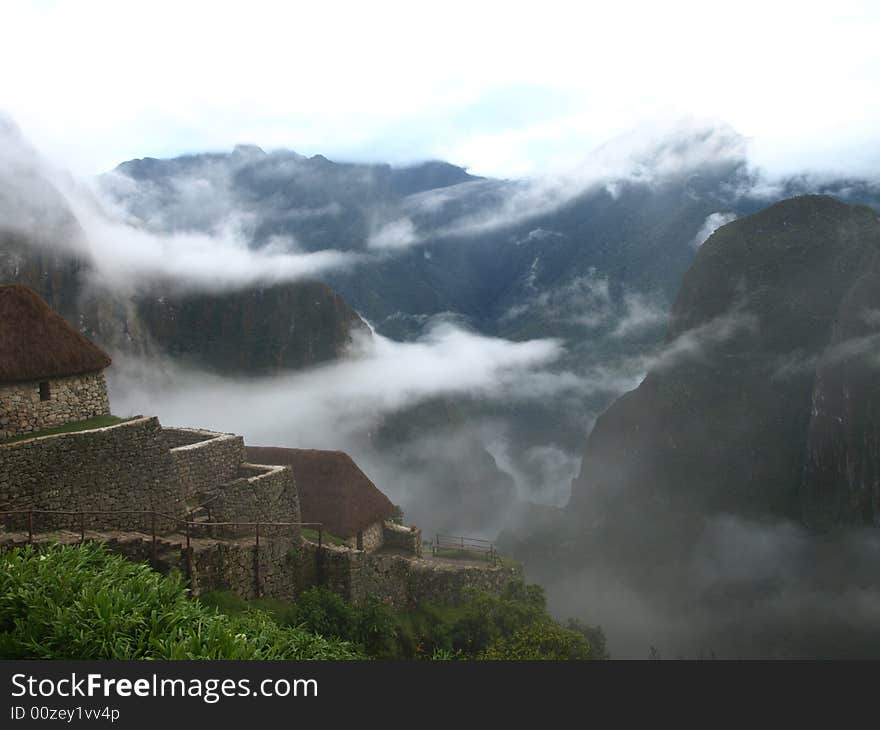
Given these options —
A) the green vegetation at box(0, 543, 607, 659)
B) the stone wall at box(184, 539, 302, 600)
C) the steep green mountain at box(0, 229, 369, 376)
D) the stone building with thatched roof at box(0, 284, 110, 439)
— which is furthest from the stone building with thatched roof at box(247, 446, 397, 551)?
the steep green mountain at box(0, 229, 369, 376)

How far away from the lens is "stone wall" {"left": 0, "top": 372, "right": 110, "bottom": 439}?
43.7 ft

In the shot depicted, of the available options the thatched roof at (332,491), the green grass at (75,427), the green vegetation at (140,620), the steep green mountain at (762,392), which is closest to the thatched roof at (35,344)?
the green grass at (75,427)

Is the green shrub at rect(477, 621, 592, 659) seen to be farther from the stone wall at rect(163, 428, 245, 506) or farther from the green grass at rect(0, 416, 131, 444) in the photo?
the green grass at rect(0, 416, 131, 444)

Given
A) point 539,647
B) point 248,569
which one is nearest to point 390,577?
point 248,569

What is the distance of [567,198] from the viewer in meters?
189

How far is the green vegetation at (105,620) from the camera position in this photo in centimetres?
786

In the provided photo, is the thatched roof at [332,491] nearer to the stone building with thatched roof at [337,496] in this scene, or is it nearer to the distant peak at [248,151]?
the stone building with thatched roof at [337,496]

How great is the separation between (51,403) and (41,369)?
728mm

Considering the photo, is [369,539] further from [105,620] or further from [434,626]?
[105,620]

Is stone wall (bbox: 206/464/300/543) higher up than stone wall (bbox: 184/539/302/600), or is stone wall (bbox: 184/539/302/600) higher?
stone wall (bbox: 206/464/300/543)

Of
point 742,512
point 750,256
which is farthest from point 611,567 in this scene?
point 750,256

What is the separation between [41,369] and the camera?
547 inches

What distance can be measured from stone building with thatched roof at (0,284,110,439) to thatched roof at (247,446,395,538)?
9526 mm

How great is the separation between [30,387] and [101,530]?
10.5 ft
